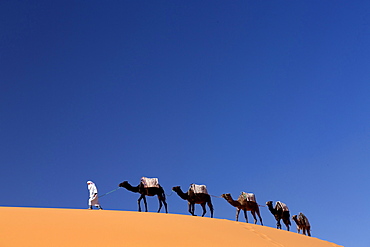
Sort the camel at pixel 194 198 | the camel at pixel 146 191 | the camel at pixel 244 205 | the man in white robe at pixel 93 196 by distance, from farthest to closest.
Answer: the camel at pixel 244 205
the camel at pixel 194 198
the camel at pixel 146 191
the man in white robe at pixel 93 196

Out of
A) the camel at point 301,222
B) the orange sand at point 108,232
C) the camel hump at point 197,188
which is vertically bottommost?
the orange sand at point 108,232

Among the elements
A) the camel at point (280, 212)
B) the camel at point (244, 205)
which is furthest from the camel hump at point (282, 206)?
the camel at point (244, 205)

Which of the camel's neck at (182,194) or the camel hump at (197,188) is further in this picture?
the camel's neck at (182,194)

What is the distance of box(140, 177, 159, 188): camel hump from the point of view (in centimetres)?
1683

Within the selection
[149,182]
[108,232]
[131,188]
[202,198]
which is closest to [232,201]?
[202,198]

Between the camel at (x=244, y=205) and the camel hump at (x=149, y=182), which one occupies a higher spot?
the camel hump at (x=149, y=182)

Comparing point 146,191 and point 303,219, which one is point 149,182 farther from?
point 303,219

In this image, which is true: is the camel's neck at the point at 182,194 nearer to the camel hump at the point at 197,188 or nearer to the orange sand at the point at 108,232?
the camel hump at the point at 197,188

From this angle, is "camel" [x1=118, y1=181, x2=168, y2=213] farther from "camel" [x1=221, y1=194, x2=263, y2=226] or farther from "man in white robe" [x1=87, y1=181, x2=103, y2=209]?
"camel" [x1=221, y1=194, x2=263, y2=226]

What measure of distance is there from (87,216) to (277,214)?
44.0ft

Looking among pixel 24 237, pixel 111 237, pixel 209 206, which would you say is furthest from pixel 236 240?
Result: pixel 209 206

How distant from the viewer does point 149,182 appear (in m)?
16.9

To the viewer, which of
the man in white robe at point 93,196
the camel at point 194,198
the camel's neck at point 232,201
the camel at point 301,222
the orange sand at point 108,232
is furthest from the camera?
the camel at point 301,222

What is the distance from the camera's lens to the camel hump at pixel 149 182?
16.8m
